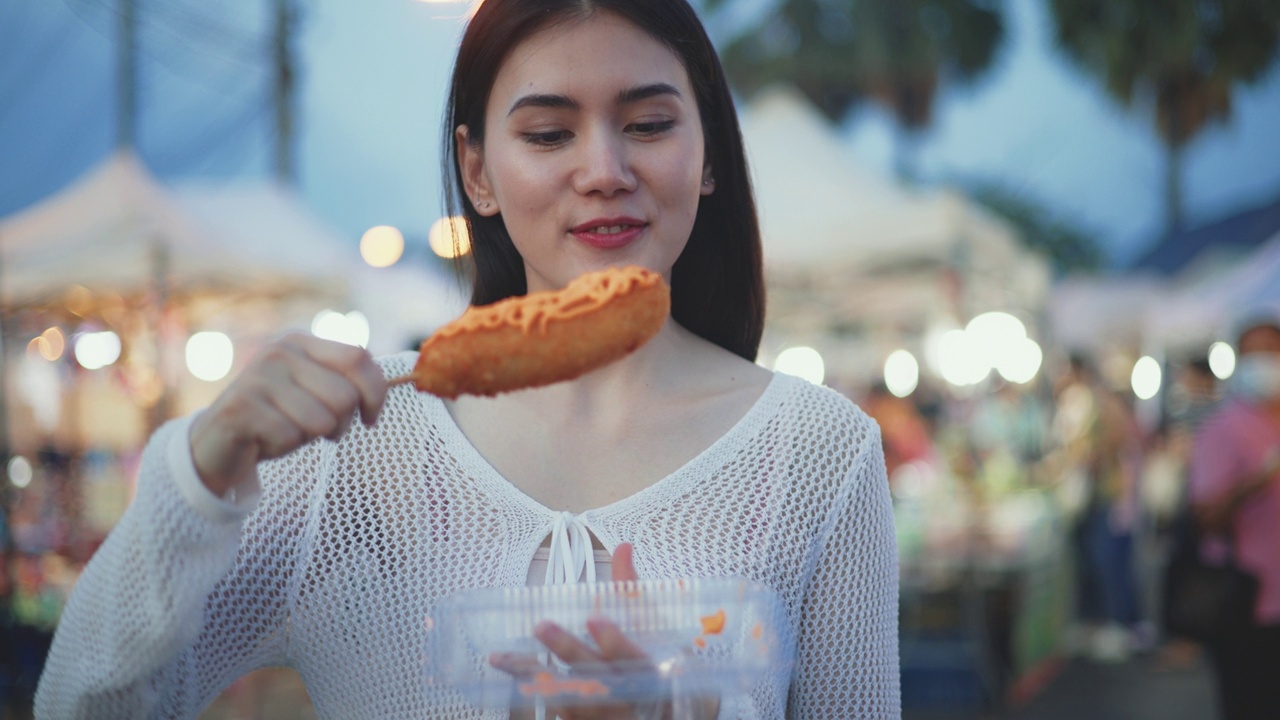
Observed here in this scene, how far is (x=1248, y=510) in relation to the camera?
554 cm

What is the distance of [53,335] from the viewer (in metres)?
15.6

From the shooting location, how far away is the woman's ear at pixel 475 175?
2.16m

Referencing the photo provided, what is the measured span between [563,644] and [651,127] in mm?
1013

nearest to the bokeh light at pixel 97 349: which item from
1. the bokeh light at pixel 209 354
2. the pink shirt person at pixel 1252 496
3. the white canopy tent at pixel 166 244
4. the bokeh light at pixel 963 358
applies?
the bokeh light at pixel 209 354

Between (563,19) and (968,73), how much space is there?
124 feet

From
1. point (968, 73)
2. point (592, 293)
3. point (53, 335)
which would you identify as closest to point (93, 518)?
point (53, 335)

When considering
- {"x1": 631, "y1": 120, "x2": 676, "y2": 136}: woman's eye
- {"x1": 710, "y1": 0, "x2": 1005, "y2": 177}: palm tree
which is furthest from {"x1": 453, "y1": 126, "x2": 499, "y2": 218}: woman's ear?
{"x1": 710, "y1": 0, "x2": 1005, "y2": 177}: palm tree

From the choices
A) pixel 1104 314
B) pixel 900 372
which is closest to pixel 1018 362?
pixel 900 372

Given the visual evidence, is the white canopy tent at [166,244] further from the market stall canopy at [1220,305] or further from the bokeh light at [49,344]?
the market stall canopy at [1220,305]

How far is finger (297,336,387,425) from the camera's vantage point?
1.43m

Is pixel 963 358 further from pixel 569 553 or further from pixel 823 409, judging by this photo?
pixel 569 553

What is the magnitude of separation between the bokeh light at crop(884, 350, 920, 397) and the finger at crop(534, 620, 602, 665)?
59.6 ft

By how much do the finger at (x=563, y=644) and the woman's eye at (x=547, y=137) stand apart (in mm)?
949

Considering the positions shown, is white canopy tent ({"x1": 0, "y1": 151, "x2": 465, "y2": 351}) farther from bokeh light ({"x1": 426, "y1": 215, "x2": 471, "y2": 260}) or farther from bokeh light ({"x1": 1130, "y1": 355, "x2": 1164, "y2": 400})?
bokeh light ({"x1": 1130, "y1": 355, "x2": 1164, "y2": 400})
